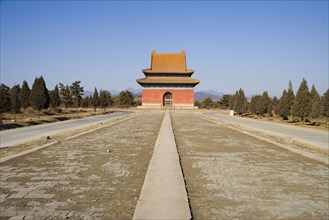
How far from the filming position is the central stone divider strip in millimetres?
3410

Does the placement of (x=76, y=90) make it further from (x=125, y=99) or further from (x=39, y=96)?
(x=39, y=96)

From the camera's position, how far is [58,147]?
8.73 metres

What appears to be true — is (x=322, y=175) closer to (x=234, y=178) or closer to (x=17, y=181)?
(x=234, y=178)

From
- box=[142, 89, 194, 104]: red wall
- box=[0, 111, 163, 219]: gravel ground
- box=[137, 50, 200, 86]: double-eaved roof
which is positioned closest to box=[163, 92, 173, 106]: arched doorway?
box=[142, 89, 194, 104]: red wall

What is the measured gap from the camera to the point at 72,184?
4.78m

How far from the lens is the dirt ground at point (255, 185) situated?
3684mm

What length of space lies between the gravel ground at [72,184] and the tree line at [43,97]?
21.0 metres

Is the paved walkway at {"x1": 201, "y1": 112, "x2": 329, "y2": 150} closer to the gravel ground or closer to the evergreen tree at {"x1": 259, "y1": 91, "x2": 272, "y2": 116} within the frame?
the gravel ground

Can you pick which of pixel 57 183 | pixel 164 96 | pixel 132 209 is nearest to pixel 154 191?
Answer: pixel 132 209

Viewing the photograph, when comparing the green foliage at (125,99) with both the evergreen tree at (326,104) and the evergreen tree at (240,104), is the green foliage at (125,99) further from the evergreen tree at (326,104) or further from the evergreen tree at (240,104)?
the evergreen tree at (326,104)

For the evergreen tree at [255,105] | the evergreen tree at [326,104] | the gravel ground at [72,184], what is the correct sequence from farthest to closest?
the evergreen tree at [255,105]
the evergreen tree at [326,104]
the gravel ground at [72,184]

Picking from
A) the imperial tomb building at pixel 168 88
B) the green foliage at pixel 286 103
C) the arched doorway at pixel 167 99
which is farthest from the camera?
the arched doorway at pixel 167 99

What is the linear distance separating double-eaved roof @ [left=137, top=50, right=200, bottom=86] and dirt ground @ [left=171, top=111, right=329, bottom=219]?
4227 cm

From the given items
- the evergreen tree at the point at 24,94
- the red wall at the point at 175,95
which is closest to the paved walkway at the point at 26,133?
the evergreen tree at the point at 24,94
